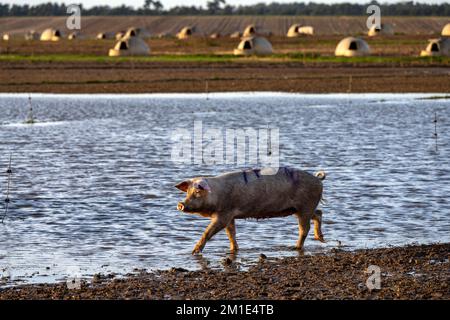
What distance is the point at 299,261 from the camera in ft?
47.0

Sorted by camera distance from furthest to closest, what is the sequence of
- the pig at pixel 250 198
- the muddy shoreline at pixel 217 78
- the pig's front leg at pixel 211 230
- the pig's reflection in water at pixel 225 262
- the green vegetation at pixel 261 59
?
the green vegetation at pixel 261 59
the muddy shoreline at pixel 217 78
the pig's front leg at pixel 211 230
the pig at pixel 250 198
the pig's reflection in water at pixel 225 262

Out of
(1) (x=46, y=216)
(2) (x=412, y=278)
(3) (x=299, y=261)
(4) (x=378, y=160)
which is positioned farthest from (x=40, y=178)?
(2) (x=412, y=278)

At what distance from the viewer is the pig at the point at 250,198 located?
15.0 meters

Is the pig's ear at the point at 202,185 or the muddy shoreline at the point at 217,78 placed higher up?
the pig's ear at the point at 202,185

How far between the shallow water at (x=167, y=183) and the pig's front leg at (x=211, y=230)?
192 millimetres

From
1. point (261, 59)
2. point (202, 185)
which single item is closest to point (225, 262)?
point (202, 185)

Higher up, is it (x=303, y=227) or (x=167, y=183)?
(x=303, y=227)

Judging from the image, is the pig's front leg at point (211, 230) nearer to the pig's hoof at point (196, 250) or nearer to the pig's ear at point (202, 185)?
the pig's hoof at point (196, 250)

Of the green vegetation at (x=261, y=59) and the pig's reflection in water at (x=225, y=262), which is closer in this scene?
the pig's reflection in water at (x=225, y=262)

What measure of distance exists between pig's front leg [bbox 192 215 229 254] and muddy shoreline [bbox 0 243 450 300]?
2.48 feet

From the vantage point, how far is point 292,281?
1266cm

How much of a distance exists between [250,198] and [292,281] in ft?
9.65

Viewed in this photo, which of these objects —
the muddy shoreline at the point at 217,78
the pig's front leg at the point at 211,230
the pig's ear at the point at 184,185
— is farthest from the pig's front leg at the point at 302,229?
the muddy shoreline at the point at 217,78

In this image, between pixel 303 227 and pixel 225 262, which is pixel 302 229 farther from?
pixel 225 262
